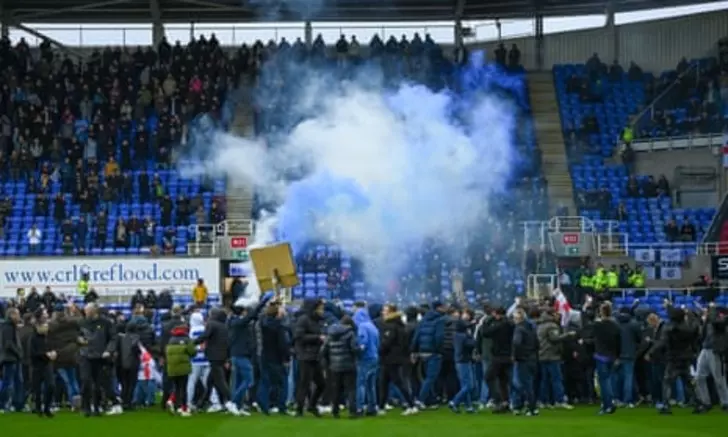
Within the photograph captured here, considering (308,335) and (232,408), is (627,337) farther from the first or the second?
(232,408)

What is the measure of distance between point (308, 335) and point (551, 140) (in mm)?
28362

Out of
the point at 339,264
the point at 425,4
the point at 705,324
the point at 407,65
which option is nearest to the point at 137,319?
the point at 705,324

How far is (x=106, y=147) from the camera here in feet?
166

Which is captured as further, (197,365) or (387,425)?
(197,365)

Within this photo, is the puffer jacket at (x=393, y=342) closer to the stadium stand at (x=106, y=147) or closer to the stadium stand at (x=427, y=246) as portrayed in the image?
the stadium stand at (x=427, y=246)

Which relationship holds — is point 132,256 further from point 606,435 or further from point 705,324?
point 606,435

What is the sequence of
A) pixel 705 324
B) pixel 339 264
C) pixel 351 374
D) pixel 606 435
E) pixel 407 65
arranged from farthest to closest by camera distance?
pixel 407 65 → pixel 339 264 → pixel 705 324 → pixel 351 374 → pixel 606 435

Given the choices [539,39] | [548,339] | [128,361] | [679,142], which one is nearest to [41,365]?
[128,361]

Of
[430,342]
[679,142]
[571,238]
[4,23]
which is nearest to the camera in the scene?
[430,342]

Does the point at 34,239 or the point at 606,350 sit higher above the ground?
the point at 34,239

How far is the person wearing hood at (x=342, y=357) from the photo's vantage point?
2606 cm

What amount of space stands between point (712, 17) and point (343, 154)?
60.8 feet

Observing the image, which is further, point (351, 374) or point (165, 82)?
point (165, 82)

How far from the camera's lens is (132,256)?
44469 mm
